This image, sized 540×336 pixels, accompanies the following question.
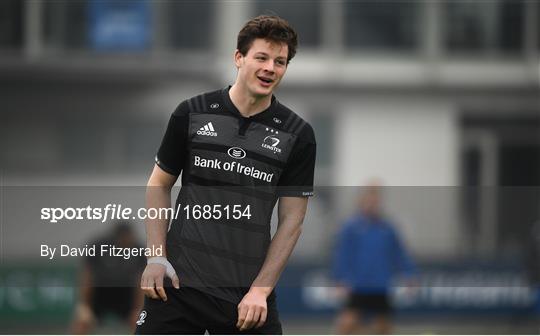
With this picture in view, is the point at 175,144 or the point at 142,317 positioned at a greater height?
the point at 175,144

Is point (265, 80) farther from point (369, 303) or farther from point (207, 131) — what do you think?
point (369, 303)

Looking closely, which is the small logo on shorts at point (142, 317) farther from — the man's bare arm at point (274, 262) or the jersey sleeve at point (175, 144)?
the jersey sleeve at point (175, 144)

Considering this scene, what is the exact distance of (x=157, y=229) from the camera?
4.57m

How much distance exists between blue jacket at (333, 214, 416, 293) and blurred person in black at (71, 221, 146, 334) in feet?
6.80

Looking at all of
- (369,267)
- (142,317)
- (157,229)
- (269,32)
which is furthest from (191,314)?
(369,267)

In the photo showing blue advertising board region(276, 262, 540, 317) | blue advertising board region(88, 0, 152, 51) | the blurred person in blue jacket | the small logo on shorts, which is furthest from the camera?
blue advertising board region(88, 0, 152, 51)

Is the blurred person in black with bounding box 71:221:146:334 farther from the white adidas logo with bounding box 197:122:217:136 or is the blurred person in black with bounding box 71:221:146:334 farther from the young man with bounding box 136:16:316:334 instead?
the white adidas logo with bounding box 197:122:217:136

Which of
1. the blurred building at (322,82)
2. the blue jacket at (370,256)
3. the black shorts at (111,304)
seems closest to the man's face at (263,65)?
the black shorts at (111,304)

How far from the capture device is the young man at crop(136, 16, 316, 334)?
177 inches

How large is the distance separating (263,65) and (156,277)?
85 centimetres

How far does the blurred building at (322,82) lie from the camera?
21.6 metres

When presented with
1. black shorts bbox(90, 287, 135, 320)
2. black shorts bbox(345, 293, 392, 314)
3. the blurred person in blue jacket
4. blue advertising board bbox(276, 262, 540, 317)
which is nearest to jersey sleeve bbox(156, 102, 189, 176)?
black shorts bbox(90, 287, 135, 320)

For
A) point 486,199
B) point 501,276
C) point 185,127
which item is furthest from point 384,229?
point 185,127

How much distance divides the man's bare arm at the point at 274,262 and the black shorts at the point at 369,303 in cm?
690
